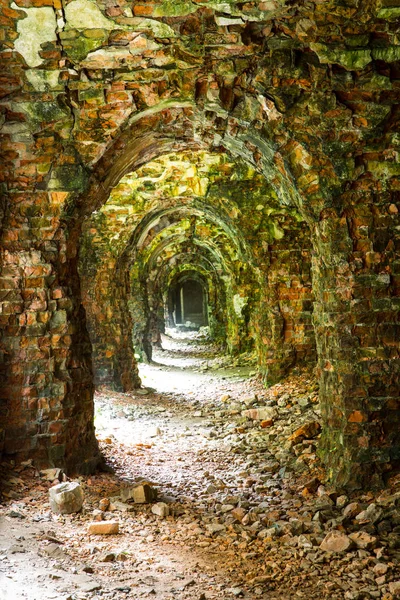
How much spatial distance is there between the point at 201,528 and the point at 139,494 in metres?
0.67

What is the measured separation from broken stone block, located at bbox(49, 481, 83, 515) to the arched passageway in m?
0.58

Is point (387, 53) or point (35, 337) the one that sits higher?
point (387, 53)

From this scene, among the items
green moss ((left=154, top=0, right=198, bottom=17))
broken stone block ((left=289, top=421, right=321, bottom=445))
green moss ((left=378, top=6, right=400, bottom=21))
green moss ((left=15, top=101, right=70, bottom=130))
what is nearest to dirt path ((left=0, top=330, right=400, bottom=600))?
broken stone block ((left=289, top=421, right=321, bottom=445))

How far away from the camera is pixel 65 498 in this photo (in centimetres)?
414

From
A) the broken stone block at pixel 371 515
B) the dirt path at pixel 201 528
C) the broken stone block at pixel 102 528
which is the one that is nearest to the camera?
the dirt path at pixel 201 528

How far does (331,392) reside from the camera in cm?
480

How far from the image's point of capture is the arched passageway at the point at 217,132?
14.3 ft

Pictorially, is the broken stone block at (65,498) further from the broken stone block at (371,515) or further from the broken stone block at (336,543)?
the broken stone block at (371,515)

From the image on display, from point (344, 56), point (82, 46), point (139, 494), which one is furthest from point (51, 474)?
point (344, 56)

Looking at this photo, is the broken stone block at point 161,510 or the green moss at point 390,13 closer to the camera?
the green moss at point 390,13

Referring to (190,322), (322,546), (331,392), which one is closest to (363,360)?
(331,392)

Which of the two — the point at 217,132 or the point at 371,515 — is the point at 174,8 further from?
the point at 371,515

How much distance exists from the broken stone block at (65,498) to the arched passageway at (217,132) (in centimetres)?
58

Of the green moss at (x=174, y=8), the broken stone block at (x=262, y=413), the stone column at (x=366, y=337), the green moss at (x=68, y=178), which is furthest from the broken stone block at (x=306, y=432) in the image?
the green moss at (x=174, y=8)
